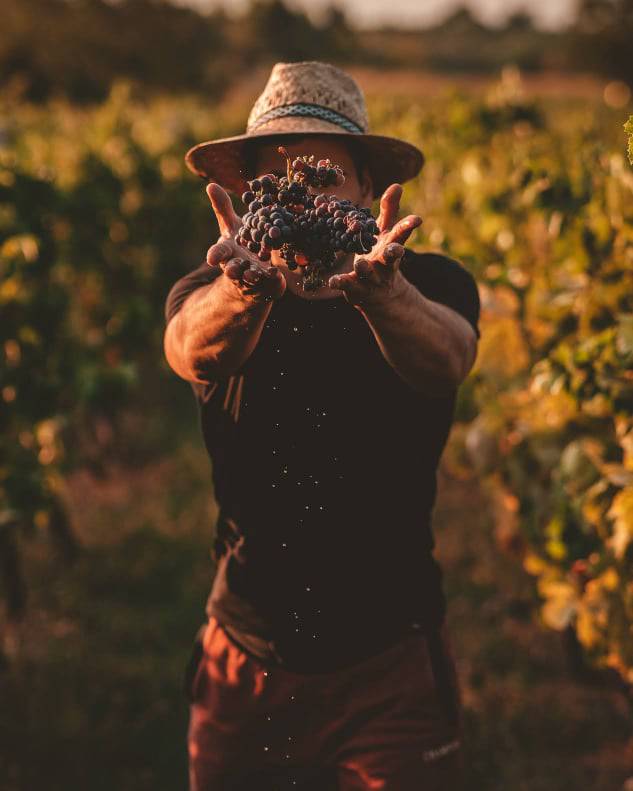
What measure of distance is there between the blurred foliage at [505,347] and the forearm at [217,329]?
1.39 metres

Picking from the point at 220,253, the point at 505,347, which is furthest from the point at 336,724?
the point at 505,347

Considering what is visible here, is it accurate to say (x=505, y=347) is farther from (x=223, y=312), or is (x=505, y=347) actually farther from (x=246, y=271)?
(x=246, y=271)

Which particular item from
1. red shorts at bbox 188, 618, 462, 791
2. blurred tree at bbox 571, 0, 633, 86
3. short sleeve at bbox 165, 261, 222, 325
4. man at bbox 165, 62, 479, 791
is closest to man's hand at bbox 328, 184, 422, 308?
man at bbox 165, 62, 479, 791

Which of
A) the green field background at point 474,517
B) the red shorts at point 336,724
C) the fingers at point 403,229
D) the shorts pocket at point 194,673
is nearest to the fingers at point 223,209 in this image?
the fingers at point 403,229

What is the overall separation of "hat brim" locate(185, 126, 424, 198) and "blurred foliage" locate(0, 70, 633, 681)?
958mm

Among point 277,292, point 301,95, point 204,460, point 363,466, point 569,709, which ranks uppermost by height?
point 301,95

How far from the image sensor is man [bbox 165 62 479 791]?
186cm

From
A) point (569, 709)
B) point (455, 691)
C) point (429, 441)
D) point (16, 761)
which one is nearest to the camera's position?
point (429, 441)

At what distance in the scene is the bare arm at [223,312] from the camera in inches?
57.6

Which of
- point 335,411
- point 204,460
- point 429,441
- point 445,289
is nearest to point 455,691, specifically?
point 429,441

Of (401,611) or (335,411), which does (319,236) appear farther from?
(401,611)

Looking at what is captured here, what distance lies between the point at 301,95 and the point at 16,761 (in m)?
3.14

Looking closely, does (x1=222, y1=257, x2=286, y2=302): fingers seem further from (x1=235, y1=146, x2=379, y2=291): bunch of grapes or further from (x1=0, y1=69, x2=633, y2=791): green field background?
(x1=0, y1=69, x2=633, y2=791): green field background

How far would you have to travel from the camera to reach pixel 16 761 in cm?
352
